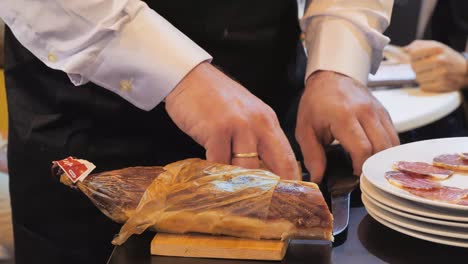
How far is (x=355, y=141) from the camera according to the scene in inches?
34.8

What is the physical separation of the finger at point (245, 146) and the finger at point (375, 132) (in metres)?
0.21

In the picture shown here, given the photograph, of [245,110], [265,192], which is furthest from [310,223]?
[245,110]

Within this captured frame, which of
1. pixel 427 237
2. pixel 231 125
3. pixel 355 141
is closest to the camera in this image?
pixel 427 237

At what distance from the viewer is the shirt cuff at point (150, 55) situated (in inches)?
31.8

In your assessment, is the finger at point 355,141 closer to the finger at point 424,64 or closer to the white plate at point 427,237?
the white plate at point 427,237

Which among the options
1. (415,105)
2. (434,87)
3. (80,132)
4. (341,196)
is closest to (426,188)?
(341,196)

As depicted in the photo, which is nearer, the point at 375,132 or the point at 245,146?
the point at 245,146

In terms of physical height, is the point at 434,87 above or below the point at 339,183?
below

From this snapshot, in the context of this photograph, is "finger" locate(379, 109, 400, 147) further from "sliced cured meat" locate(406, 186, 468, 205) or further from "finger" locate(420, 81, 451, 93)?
"finger" locate(420, 81, 451, 93)

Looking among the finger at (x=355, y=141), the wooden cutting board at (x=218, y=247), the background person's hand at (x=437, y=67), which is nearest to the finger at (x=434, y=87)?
the background person's hand at (x=437, y=67)

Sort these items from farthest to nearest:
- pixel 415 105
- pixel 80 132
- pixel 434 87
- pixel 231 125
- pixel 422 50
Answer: pixel 422 50
pixel 434 87
pixel 415 105
pixel 80 132
pixel 231 125

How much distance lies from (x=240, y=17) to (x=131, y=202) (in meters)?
0.45

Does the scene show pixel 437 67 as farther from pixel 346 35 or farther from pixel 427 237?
pixel 427 237

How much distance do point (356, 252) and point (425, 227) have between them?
3.0 inches
